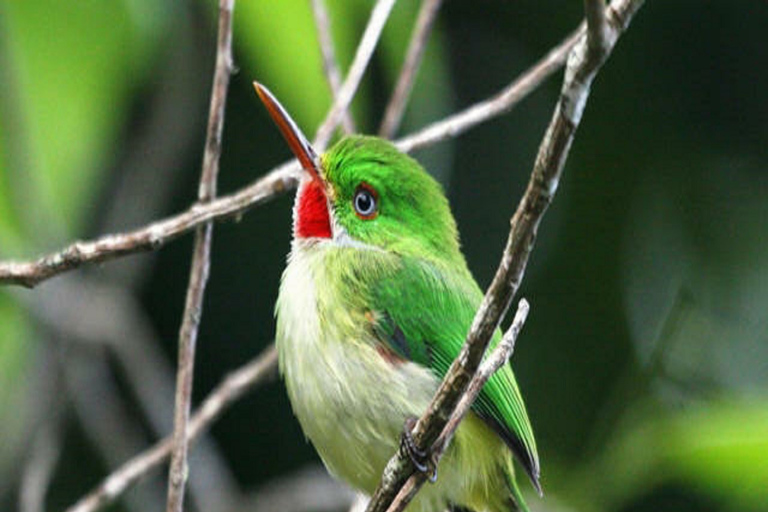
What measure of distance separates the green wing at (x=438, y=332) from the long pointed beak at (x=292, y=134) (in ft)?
1.06

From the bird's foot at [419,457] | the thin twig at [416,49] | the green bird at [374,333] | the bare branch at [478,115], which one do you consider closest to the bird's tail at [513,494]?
the green bird at [374,333]

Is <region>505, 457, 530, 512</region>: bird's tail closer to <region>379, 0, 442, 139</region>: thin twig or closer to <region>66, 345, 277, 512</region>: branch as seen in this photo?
<region>66, 345, 277, 512</region>: branch

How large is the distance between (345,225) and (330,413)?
21.8 inches

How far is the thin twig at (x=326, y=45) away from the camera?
309 centimetres

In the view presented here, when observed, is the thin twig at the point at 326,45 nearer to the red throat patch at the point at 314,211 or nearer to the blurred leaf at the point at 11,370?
the red throat patch at the point at 314,211

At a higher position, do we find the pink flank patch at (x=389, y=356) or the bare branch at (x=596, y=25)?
the pink flank patch at (x=389, y=356)

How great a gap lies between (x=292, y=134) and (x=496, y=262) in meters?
2.35

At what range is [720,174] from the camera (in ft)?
17.2

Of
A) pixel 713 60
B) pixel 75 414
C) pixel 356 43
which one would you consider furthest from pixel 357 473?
pixel 713 60

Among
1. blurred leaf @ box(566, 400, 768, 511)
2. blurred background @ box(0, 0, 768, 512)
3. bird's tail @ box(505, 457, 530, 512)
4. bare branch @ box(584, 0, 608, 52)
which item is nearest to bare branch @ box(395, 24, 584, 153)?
blurred background @ box(0, 0, 768, 512)

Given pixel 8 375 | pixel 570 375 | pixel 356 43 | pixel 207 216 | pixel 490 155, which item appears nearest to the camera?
pixel 207 216

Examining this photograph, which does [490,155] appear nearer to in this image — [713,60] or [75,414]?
[713,60]

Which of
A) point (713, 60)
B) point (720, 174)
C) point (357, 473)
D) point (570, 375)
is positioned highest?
point (713, 60)

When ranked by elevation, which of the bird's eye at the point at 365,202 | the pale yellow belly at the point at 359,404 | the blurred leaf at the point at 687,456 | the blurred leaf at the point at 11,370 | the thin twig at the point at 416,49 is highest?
the blurred leaf at the point at 11,370
